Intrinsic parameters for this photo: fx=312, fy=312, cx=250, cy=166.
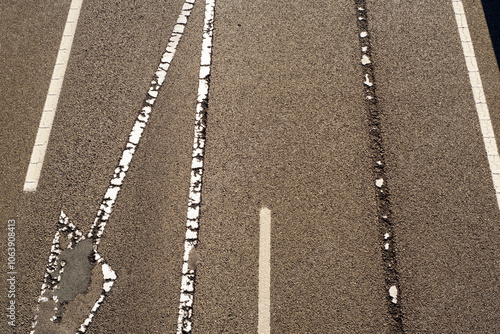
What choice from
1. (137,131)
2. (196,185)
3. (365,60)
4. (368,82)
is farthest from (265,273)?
(365,60)

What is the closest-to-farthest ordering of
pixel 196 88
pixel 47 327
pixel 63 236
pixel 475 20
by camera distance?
pixel 47 327 < pixel 63 236 < pixel 196 88 < pixel 475 20

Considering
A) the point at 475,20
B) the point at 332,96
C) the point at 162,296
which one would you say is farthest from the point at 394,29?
the point at 162,296

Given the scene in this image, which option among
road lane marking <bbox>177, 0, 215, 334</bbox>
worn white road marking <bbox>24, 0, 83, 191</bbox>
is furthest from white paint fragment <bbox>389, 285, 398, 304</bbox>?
worn white road marking <bbox>24, 0, 83, 191</bbox>

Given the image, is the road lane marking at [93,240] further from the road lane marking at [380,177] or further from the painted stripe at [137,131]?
the road lane marking at [380,177]

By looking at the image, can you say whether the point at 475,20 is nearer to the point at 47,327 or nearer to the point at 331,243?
the point at 331,243

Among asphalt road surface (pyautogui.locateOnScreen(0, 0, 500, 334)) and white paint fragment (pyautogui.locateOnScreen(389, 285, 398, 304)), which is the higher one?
asphalt road surface (pyautogui.locateOnScreen(0, 0, 500, 334))

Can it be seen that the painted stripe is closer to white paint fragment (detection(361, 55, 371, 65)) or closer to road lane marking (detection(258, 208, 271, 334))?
road lane marking (detection(258, 208, 271, 334))

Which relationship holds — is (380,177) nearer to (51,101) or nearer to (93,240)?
(93,240)
